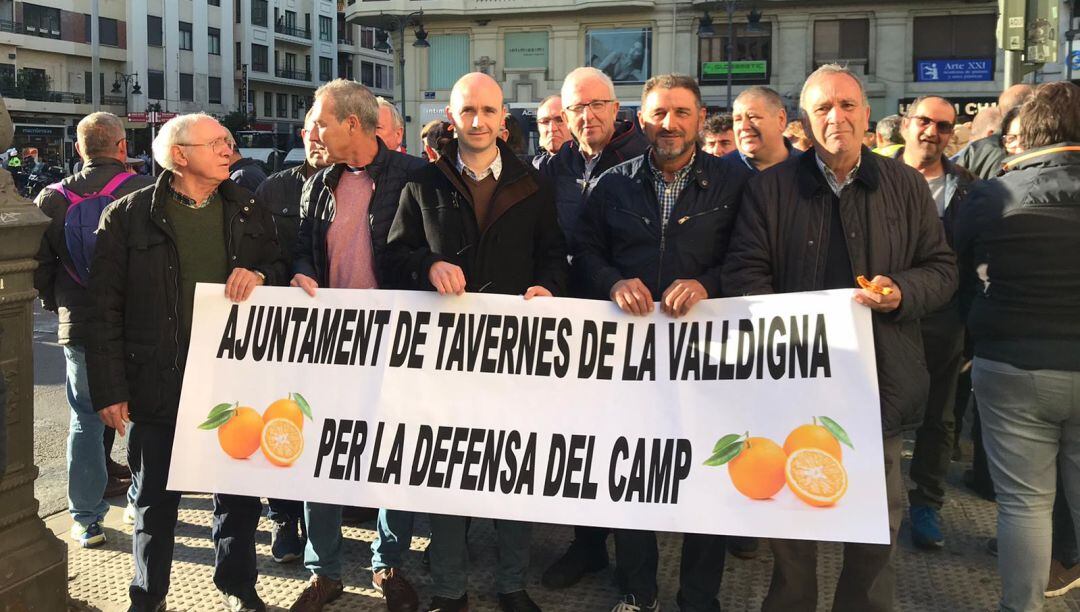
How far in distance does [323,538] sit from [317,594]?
0.76 feet

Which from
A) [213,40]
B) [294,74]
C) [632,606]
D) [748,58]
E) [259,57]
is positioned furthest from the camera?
[294,74]

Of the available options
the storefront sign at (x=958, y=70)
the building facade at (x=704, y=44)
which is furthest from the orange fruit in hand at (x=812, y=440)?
the storefront sign at (x=958, y=70)

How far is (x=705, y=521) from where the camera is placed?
312 centimetres

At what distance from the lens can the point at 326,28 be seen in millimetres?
69500

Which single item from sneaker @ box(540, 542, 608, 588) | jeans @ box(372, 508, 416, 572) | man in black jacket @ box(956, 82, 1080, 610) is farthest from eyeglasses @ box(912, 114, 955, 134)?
jeans @ box(372, 508, 416, 572)

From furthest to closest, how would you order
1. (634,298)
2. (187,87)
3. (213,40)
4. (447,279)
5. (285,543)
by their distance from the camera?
(213,40)
(187,87)
(285,543)
(447,279)
(634,298)

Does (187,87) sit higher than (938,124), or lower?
higher

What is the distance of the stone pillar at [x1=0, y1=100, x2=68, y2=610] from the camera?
121 inches

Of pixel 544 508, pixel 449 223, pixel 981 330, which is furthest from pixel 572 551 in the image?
pixel 981 330

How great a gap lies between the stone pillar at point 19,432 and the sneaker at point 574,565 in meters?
1.97

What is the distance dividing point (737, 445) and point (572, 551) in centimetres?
139

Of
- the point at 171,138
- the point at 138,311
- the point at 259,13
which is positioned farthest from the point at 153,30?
the point at 138,311

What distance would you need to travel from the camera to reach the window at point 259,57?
2472 inches

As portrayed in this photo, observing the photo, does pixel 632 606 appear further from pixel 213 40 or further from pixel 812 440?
pixel 213 40
